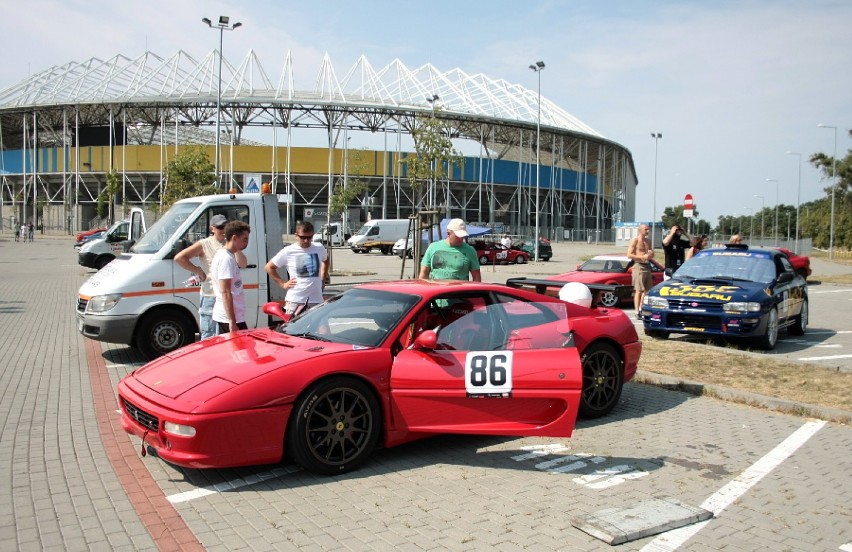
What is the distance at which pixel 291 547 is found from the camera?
3885 millimetres

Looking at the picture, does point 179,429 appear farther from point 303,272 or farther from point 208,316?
point 303,272

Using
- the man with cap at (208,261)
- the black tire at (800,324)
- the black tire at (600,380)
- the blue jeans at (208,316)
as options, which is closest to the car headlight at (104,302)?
the man with cap at (208,261)

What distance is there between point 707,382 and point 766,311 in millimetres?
3141

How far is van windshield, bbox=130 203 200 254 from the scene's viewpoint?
935cm

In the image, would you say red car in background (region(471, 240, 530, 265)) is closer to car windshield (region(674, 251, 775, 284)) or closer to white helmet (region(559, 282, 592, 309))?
car windshield (region(674, 251, 775, 284))

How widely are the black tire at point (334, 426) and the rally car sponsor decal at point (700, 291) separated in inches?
282

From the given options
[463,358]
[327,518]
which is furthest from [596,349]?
[327,518]

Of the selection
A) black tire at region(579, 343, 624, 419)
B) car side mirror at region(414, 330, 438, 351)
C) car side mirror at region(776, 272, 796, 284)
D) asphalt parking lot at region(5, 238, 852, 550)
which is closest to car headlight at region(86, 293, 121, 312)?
asphalt parking lot at region(5, 238, 852, 550)

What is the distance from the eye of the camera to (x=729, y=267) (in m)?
11.8

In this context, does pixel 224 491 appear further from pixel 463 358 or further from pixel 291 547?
pixel 463 358

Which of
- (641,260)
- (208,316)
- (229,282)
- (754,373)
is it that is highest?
(641,260)

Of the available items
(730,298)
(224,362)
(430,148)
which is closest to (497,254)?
(430,148)

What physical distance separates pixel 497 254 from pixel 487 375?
34.4 metres

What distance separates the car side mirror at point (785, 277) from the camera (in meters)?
11.5
